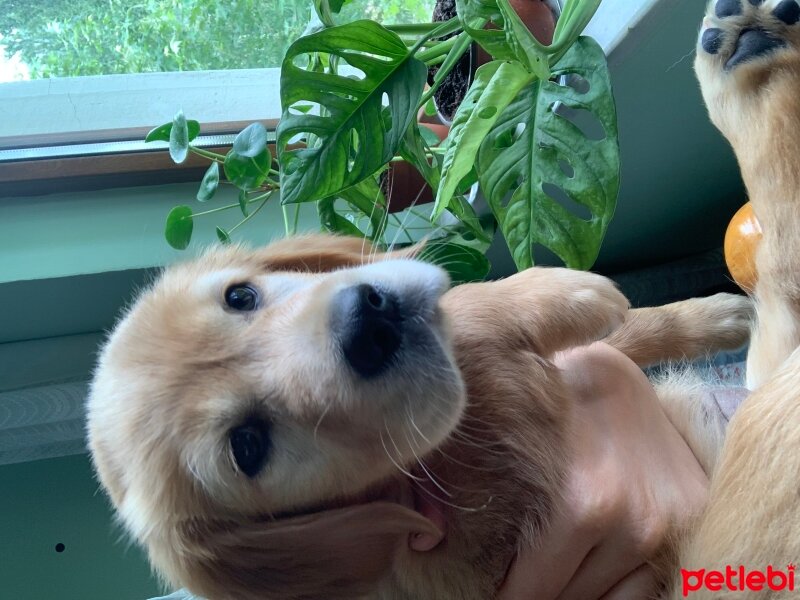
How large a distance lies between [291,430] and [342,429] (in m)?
0.07

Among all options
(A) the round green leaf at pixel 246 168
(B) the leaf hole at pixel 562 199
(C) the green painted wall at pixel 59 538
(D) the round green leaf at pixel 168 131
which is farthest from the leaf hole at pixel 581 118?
(C) the green painted wall at pixel 59 538

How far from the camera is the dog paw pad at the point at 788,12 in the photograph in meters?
0.90

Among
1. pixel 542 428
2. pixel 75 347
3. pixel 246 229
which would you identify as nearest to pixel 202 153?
pixel 246 229

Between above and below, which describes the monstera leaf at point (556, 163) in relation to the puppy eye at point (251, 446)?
above

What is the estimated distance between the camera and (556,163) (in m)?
1.08

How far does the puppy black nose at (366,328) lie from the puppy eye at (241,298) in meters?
0.22

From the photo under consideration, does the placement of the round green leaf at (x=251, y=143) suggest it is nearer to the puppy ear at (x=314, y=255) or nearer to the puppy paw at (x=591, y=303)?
the puppy ear at (x=314, y=255)

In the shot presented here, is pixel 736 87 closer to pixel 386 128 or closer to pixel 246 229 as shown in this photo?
pixel 386 128

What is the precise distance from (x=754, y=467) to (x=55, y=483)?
77.9 inches

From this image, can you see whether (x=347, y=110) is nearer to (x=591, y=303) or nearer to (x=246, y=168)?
(x=246, y=168)

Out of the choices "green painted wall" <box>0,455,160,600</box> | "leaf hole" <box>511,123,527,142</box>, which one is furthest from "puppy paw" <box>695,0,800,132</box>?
"green painted wall" <box>0,455,160,600</box>

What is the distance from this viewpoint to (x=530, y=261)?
109 centimetres

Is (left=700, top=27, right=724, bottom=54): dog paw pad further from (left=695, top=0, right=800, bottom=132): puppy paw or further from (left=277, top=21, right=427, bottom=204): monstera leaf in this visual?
(left=277, top=21, right=427, bottom=204): monstera leaf

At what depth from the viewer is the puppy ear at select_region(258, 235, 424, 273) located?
3.61 feet
